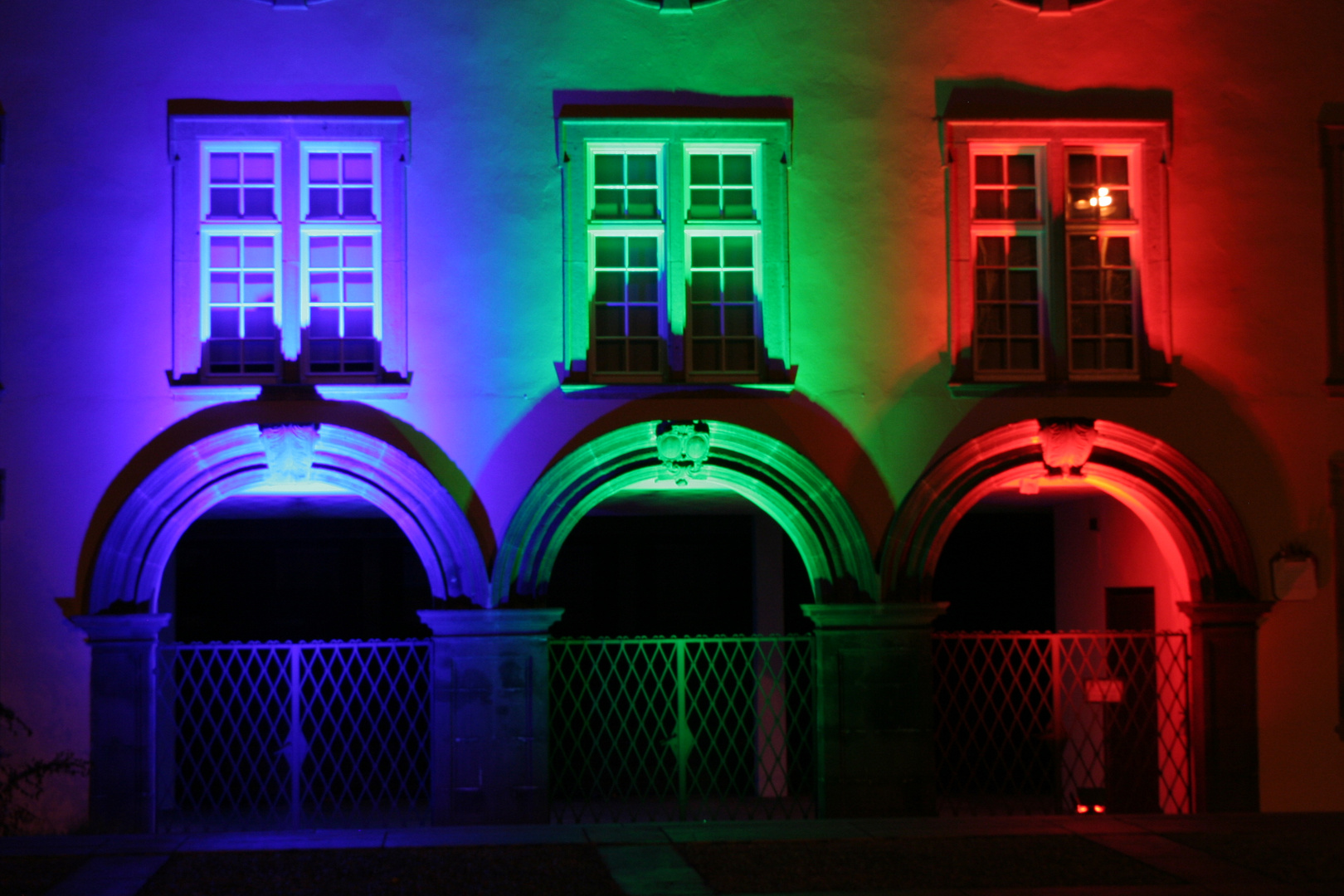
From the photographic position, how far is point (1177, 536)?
38.8ft

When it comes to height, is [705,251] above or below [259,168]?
below

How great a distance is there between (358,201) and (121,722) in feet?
15.9

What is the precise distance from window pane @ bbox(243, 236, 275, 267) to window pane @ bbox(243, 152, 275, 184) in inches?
20.0

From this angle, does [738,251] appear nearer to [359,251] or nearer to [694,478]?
[694,478]

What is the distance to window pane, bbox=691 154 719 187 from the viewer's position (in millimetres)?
11828

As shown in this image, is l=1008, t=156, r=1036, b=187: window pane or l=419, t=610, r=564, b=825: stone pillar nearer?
l=419, t=610, r=564, b=825: stone pillar

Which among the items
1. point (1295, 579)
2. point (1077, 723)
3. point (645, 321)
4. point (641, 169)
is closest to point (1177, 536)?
point (1295, 579)

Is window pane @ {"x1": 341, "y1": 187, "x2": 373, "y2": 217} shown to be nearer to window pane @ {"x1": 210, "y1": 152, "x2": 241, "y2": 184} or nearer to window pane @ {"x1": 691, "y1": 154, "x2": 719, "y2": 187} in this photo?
window pane @ {"x1": 210, "y1": 152, "x2": 241, "y2": 184}

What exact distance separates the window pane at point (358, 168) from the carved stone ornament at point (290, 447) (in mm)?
2232

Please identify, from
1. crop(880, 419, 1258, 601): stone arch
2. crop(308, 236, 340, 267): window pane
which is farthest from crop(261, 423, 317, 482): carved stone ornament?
crop(880, 419, 1258, 601): stone arch

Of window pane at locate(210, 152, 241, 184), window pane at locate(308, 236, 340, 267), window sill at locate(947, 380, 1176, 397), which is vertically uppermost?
window pane at locate(210, 152, 241, 184)

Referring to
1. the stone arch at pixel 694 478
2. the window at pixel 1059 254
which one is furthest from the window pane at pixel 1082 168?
the stone arch at pixel 694 478

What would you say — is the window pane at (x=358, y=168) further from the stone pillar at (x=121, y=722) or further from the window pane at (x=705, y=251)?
the stone pillar at (x=121, y=722)

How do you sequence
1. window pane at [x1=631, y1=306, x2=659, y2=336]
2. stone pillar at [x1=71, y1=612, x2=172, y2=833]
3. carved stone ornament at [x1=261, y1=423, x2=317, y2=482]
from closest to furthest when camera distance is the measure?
stone pillar at [x1=71, y1=612, x2=172, y2=833] < carved stone ornament at [x1=261, y1=423, x2=317, y2=482] < window pane at [x1=631, y1=306, x2=659, y2=336]
